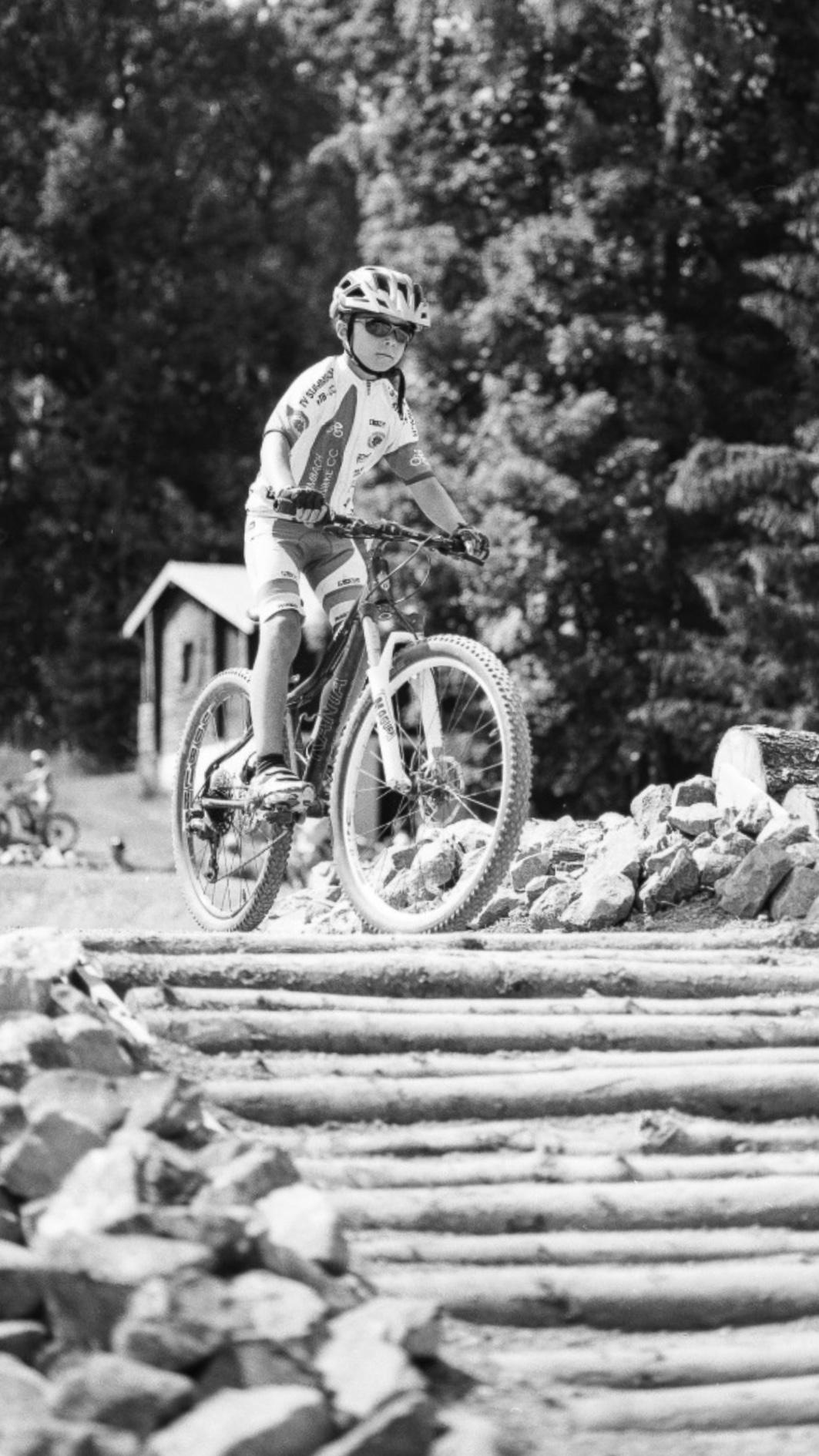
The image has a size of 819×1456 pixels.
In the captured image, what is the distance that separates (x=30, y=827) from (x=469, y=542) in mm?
21124

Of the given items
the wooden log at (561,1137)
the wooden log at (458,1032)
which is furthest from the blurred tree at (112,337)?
the wooden log at (561,1137)

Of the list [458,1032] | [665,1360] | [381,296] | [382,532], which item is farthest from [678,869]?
[665,1360]

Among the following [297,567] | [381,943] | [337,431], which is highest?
[337,431]

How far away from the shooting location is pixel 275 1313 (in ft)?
12.8

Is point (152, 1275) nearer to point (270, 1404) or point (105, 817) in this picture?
point (270, 1404)

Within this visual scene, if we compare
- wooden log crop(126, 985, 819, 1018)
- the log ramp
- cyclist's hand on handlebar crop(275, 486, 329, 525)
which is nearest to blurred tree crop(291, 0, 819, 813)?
cyclist's hand on handlebar crop(275, 486, 329, 525)

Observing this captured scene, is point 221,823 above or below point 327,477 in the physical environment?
below

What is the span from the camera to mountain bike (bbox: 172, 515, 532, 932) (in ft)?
22.8

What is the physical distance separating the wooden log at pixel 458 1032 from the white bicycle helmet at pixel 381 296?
269 centimetres

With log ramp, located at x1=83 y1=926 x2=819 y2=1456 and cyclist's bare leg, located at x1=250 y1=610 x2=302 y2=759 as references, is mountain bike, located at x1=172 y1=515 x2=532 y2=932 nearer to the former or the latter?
cyclist's bare leg, located at x1=250 y1=610 x2=302 y2=759

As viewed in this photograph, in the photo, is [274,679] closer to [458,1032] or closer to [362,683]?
[362,683]

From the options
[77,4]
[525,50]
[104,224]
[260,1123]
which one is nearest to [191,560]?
[104,224]

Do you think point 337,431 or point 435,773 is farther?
point 337,431

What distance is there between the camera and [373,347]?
742 cm
